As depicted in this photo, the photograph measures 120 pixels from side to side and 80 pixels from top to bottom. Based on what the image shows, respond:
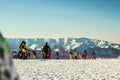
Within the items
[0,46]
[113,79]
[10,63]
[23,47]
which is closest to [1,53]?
[0,46]

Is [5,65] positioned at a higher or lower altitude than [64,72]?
higher

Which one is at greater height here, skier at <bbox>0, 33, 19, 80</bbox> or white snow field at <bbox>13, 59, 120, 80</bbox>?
skier at <bbox>0, 33, 19, 80</bbox>

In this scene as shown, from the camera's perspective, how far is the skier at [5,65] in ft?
4.86

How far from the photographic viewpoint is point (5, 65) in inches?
60.9

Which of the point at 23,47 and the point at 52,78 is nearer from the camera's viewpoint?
the point at 52,78

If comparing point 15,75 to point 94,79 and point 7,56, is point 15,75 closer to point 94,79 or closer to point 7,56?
point 7,56

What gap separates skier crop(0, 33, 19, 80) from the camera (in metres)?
1.48

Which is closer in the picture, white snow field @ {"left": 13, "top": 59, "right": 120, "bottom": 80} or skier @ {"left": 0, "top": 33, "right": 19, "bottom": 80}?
skier @ {"left": 0, "top": 33, "right": 19, "bottom": 80}

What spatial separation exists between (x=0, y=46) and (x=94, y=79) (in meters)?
16.3

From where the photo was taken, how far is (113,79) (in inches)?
703

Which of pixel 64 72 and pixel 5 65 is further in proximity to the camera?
pixel 64 72

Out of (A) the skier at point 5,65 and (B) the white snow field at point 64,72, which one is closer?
(A) the skier at point 5,65

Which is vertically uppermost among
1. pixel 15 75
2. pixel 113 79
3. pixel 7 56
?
pixel 7 56

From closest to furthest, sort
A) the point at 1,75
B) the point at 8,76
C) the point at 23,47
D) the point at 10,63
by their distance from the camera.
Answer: the point at 1,75 → the point at 8,76 → the point at 10,63 → the point at 23,47
